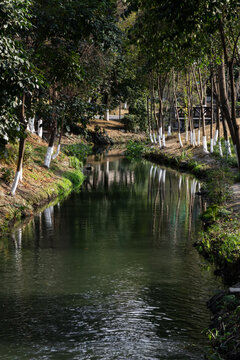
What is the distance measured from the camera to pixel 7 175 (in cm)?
2369

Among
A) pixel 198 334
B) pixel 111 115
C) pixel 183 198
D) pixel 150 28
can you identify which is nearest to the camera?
pixel 198 334

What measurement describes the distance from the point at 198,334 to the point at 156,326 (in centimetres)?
92

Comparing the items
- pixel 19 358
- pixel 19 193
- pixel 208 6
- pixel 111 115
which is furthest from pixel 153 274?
pixel 111 115

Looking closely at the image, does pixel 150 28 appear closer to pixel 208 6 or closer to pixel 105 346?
pixel 208 6

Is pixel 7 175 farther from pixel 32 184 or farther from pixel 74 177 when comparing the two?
pixel 74 177

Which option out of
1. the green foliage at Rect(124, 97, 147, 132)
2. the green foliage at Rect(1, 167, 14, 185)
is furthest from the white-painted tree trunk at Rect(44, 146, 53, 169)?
the green foliage at Rect(124, 97, 147, 132)

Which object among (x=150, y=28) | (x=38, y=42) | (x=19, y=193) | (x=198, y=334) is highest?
(x=38, y=42)

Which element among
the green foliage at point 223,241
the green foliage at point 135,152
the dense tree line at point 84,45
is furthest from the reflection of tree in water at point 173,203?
the green foliage at point 135,152

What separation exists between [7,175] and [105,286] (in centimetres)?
1165

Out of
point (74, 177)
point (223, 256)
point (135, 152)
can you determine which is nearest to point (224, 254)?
point (223, 256)

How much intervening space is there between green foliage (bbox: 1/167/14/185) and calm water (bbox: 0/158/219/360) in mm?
2339

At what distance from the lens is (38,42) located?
23.3 metres

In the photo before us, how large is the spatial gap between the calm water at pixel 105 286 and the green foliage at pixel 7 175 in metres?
2.34

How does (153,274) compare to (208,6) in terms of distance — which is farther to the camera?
(153,274)
